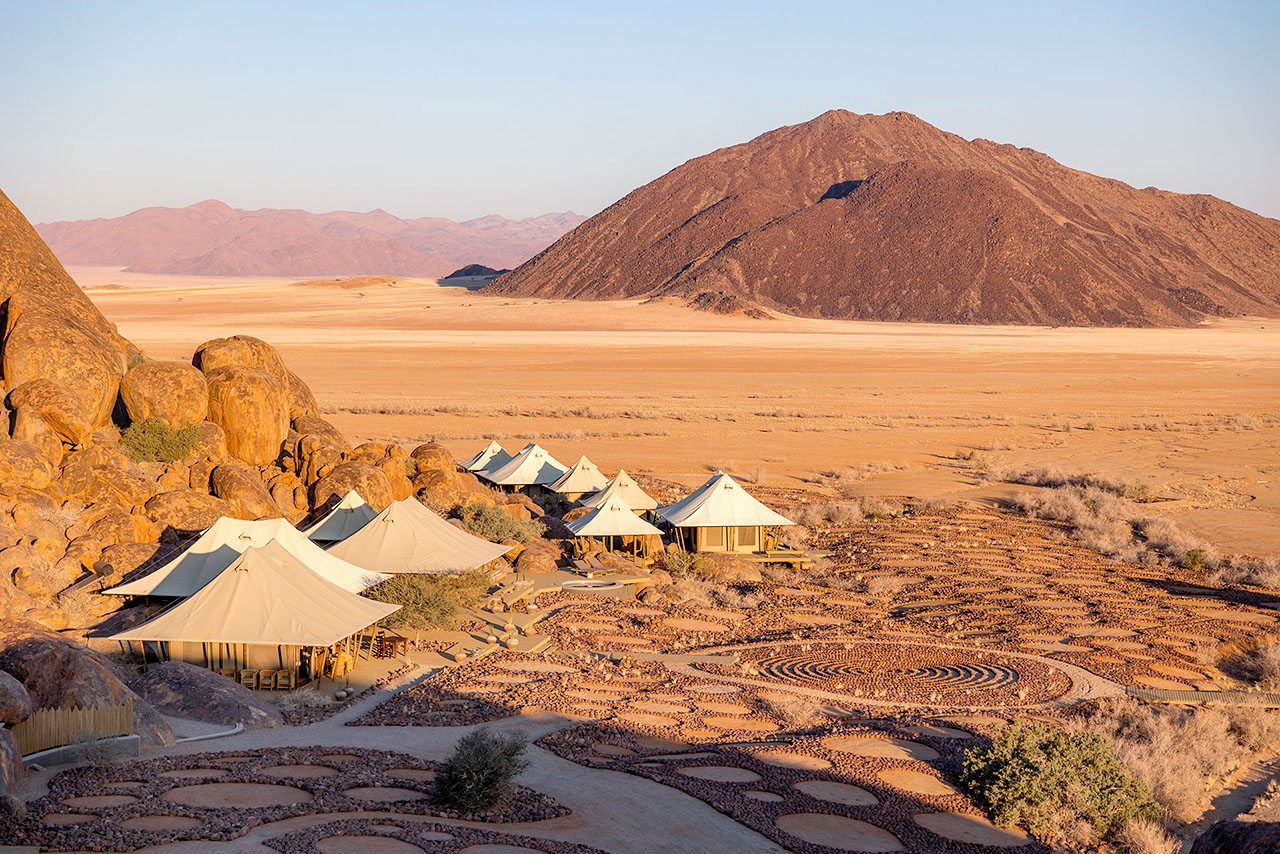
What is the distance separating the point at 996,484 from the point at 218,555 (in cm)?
2841

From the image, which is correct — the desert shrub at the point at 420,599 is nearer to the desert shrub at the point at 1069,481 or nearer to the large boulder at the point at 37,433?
the large boulder at the point at 37,433

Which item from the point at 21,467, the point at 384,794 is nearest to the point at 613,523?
the point at 21,467

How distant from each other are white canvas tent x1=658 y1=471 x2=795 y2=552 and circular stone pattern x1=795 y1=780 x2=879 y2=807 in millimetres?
14773

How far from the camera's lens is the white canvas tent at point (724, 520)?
2880 centimetres

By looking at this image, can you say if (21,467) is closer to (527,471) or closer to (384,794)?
(384,794)

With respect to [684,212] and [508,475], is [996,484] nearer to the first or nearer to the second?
[508,475]

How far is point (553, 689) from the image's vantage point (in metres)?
18.0

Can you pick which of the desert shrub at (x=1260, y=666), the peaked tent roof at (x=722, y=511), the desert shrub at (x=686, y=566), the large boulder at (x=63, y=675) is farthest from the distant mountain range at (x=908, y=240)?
the large boulder at (x=63, y=675)

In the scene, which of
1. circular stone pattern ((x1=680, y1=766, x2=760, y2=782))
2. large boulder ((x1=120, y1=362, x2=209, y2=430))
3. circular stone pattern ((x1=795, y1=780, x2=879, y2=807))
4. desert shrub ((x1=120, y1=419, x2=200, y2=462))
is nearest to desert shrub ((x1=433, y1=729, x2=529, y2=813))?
circular stone pattern ((x1=680, y1=766, x2=760, y2=782))

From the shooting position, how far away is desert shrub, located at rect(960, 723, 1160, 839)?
13.3 m

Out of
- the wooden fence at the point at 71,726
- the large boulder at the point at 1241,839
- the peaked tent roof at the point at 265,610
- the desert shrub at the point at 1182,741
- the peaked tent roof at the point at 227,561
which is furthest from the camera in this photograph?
the peaked tent roof at the point at 227,561

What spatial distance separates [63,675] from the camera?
1402cm

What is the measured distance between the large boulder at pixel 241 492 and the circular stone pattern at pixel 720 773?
576 inches

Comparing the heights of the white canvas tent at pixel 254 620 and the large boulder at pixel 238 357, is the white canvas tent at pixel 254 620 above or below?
below
